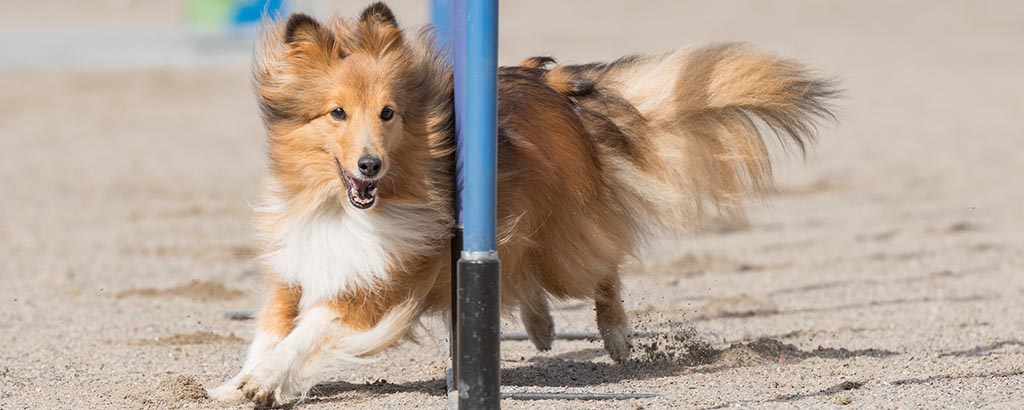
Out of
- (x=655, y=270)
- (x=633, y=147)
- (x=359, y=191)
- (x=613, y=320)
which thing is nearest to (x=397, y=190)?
(x=359, y=191)

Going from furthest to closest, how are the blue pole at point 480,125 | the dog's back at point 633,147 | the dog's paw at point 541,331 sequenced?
1. the dog's paw at point 541,331
2. the dog's back at point 633,147
3. the blue pole at point 480,125

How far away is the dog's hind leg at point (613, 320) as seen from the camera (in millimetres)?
5664

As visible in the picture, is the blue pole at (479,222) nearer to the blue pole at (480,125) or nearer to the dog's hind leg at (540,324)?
the blue pole at (480,125)

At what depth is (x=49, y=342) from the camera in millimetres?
5902

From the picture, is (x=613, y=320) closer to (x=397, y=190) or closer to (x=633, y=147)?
(x=633, y=147)

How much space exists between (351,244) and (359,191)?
0.66ft

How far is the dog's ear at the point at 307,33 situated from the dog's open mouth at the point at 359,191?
0.47 m

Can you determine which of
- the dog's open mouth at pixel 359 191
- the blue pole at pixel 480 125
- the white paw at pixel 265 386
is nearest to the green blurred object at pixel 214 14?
the dog's open mouth at pixel 359 191

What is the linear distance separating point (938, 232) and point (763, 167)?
3931 mm

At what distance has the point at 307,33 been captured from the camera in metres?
4.83

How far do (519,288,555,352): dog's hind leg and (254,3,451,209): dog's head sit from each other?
1.12 metres

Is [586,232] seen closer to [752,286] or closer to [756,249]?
[752,286]

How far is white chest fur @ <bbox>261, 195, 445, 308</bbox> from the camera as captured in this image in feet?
15.4

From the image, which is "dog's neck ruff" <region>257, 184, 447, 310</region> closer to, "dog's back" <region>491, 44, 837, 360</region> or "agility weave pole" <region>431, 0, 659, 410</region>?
"dog's back" <region>491, 44, 837, 360</region>
